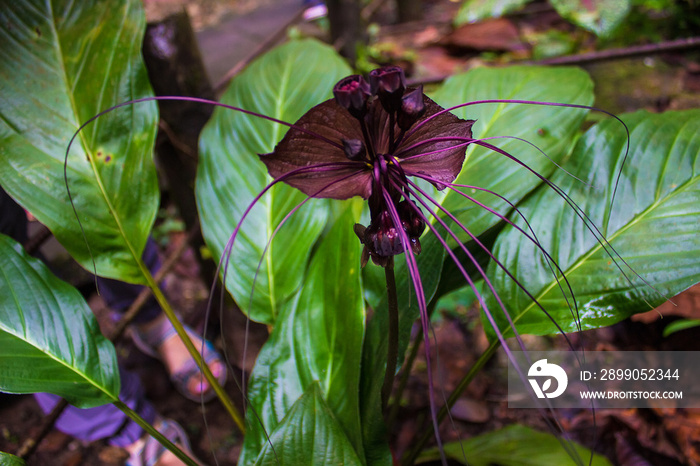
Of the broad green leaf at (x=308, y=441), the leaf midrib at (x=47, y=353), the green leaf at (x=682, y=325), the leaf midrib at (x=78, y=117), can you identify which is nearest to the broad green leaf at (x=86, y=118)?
the leaf midrib at (x=78, y=117)

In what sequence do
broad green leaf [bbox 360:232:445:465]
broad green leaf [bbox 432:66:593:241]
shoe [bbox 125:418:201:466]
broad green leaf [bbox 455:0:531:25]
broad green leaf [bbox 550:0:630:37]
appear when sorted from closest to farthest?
broad green leaf [bbox 360:232:445:465] → broad green leaf [bbox 432:66:593:241] → shoe [bbox 125:418:201:466] → broad green leaf [bbox 550:0:630:37] → broad green leaf [bbox 455:0:531:25]

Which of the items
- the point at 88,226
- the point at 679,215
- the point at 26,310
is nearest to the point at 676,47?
the point at 679,215

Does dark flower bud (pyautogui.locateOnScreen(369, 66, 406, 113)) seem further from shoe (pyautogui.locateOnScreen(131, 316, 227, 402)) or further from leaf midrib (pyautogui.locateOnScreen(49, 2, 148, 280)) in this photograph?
shoe (pyautogui.locateOnScreen(131, 316, 227, 402))

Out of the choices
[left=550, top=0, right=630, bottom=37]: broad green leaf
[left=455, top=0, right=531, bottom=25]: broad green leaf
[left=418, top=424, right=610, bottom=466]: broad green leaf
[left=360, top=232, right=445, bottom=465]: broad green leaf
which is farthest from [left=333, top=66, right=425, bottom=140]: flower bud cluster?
[left=455, top=0, right=531, bottom=25]: broad green leaf

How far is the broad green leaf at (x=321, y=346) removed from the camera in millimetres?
789

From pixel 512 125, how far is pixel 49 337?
0.99 meters

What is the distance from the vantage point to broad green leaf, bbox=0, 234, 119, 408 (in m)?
0.77

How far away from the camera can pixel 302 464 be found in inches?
26.0

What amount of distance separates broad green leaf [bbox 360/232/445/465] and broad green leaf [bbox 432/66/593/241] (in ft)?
0.26

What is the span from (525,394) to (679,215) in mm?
723

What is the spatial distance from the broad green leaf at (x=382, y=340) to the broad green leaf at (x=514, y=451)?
26 centimetres

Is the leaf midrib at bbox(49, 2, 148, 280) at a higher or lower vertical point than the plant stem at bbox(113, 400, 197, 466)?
higher

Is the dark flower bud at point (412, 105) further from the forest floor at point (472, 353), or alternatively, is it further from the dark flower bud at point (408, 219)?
the forest floor at point (472, 353)

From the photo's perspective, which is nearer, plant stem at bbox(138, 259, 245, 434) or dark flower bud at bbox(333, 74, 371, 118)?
dark flower bud at bbox(333, 74, 371, 118)
